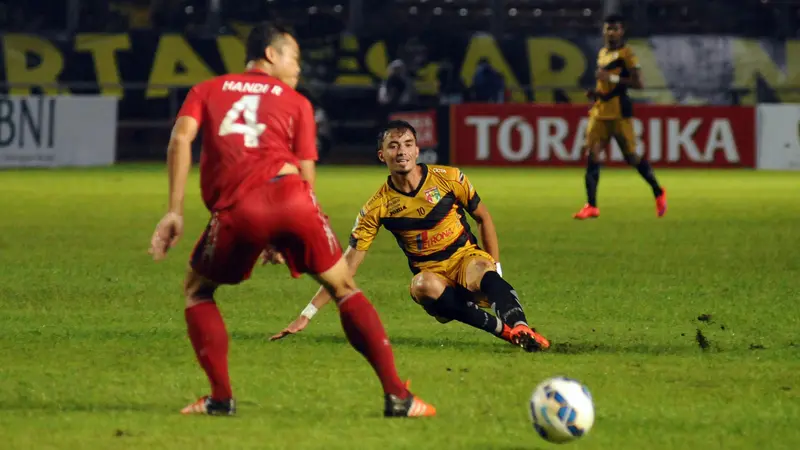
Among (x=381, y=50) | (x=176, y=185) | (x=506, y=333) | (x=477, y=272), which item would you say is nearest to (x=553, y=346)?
(x=506, y=333)

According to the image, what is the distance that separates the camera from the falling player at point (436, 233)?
28.0ft

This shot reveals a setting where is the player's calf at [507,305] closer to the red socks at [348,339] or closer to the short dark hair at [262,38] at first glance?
the red socks at [348,339]

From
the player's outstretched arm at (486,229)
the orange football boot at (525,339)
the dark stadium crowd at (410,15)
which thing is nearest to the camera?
the orange football boot at (525,339)

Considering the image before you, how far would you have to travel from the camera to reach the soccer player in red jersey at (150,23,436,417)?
243 inches

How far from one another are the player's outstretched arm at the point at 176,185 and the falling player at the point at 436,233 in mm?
2306

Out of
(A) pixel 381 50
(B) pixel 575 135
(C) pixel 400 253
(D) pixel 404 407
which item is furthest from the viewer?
(A) pixel 381 50

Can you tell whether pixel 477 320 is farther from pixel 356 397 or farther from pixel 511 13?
pixel 511 13

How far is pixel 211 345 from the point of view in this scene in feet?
20.7

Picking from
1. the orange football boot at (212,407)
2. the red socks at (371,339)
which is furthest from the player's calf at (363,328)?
the orange football boot at (212,407)

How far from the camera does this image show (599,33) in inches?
1356

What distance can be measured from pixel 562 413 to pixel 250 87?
177cm

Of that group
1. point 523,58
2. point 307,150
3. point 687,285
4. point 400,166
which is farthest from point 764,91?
point 307,150

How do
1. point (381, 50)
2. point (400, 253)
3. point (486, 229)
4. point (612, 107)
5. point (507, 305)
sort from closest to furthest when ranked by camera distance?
1. point (507, 305)
2. point (486, 229)
3. point (400, 253)
4. point (612, 107)
5. point (381, 50)

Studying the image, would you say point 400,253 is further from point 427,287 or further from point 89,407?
point 89,407
